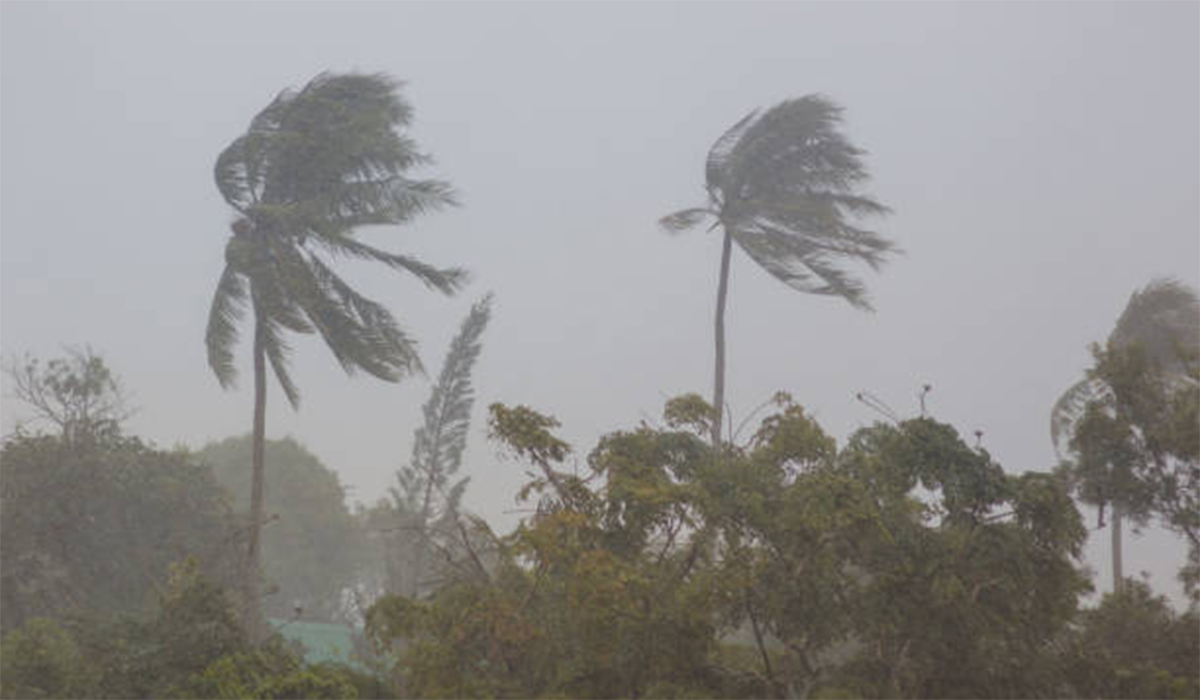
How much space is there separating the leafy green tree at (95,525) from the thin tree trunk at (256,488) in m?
1.19

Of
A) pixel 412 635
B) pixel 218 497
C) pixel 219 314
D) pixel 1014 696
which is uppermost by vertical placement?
pixel 219 314

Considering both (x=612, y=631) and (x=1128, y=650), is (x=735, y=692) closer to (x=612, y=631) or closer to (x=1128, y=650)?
(x=612, y=631)

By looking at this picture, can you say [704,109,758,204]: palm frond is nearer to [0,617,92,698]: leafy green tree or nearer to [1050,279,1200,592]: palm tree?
[1050,279,1200,592]: palm tree

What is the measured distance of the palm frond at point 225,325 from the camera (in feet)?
58.6

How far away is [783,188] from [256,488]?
39.0ft

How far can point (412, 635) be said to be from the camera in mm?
9125

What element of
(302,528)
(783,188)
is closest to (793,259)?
(783,188)

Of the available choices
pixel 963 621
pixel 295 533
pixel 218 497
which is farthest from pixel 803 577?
pixel 295 533

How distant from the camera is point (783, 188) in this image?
69.1 feet

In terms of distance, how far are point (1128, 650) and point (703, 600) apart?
7123 mm

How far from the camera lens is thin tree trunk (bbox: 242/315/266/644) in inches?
652

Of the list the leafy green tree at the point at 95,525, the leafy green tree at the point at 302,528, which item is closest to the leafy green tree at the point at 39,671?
the leafy green tree at the point at 95,525

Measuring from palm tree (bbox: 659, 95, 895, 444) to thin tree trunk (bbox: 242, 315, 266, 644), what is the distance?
8.59m

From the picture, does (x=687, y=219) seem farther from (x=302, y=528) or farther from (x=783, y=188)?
(x=302, y=528)
